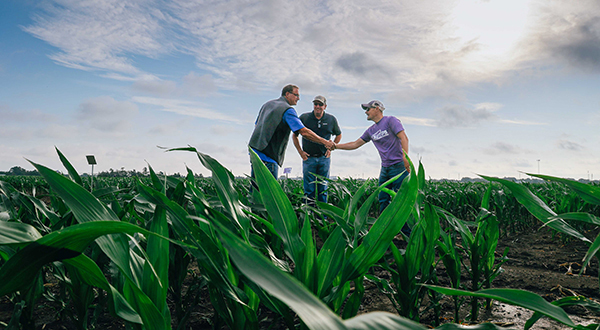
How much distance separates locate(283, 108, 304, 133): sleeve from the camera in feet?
12.1

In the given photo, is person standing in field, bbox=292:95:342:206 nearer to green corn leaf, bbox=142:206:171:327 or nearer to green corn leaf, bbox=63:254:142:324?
Answer: green corn leaf, bbox=142:206:171:327

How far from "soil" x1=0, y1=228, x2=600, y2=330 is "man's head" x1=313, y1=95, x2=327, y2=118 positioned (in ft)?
10.3

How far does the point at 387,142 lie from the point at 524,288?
262 cm

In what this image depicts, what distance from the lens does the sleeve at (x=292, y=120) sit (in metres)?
3.69

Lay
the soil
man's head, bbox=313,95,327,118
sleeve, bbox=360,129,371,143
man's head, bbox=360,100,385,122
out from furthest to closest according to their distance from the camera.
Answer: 1. man's head, bbox=313,95,327,118
2. sleeve, bbox=360,129,371,143
3. man's head, bbox=360,100,385,122
4. the soil

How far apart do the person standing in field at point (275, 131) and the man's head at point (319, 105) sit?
1.29m

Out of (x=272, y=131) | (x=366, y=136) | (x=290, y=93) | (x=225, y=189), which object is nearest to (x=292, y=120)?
(x=272, y=131)

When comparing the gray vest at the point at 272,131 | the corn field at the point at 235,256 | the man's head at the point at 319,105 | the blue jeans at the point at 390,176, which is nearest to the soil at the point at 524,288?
the corn field at the point at 235,256

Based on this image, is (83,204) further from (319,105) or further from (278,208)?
(319,105)

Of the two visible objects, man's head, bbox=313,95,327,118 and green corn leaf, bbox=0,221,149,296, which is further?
man's head, bbox=313,95,327,118

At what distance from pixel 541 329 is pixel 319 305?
64.5 inches

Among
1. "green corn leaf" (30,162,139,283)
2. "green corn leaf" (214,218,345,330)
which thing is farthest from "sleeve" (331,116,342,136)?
→ "green corn leaf" (214,218,345,330)

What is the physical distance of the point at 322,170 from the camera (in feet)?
17.2

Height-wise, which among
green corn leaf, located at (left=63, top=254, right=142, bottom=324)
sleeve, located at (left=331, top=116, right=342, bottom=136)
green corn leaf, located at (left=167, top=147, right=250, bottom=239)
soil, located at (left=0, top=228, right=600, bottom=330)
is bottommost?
soil, located at (left=0, top=228, right=600, bottom=330)
